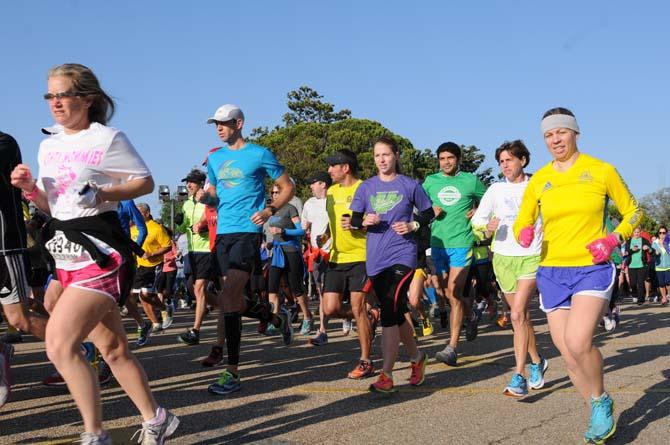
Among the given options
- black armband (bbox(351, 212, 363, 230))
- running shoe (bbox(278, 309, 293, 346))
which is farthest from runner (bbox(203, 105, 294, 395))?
running shoe (bbox(278, 309, 293, 346))

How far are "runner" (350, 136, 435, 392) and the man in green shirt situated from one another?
170 centimetres

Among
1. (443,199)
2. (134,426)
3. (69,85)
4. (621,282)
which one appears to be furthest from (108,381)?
(621,282)

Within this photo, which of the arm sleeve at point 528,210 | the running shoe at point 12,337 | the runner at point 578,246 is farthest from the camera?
the running shoe at point 12,337

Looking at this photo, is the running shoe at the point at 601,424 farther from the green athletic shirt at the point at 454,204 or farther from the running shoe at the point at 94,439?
the green athletic shirt at the point at 454,204

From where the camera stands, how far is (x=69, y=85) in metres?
4.00

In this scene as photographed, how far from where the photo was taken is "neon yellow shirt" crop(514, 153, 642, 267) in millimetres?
4809

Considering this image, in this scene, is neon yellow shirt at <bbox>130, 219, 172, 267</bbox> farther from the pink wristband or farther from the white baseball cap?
the pink wristband

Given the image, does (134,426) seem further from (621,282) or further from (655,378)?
(621,282)

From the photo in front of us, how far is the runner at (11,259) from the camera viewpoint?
529cm

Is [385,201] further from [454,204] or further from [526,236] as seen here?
[454,204]

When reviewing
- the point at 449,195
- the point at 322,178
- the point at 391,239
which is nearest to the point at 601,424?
the point at 391,239

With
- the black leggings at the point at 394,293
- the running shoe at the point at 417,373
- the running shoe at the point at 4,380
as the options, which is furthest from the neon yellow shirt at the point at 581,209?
the running shoe at the point at 4,380

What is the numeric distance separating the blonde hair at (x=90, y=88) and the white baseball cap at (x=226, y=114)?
2.31 m

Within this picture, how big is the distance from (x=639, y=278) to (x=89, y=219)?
20.5 m
